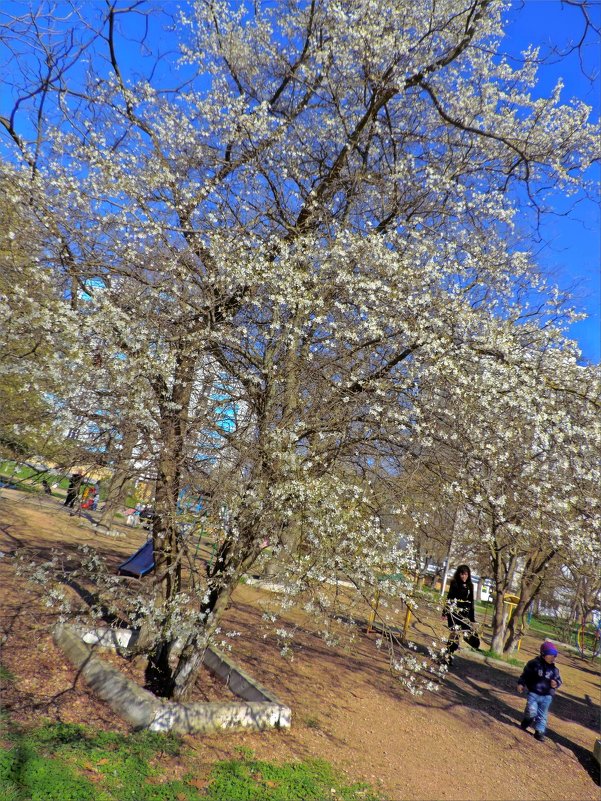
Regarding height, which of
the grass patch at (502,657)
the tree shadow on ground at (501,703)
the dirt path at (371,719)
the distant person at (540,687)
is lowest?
the dirt path at (371,719)

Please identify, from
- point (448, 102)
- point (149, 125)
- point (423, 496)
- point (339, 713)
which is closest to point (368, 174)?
point (448, 102)

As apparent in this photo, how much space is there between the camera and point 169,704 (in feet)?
15.2

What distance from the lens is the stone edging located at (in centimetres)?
455

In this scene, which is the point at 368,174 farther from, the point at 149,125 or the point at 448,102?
the point at 149,125

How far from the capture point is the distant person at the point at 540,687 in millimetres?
6930

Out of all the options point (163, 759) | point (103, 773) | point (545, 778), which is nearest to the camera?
point (103, 773)

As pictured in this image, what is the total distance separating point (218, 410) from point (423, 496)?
2477mm

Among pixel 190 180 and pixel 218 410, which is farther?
pixel 190 180

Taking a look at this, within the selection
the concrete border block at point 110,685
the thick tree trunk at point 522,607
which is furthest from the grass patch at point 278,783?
the thick tree trunk at point 522,607

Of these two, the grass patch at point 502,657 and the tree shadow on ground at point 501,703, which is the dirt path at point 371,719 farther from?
the grass patch at point 502,657

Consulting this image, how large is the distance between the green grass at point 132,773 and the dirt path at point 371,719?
220 mm

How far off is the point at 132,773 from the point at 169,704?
876 mm

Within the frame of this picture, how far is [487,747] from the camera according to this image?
6023 millimetres

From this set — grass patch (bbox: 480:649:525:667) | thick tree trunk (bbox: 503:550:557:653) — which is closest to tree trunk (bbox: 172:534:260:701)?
grass patch (bbox: 480:649:525:667)
